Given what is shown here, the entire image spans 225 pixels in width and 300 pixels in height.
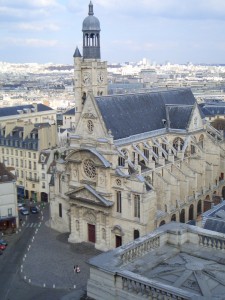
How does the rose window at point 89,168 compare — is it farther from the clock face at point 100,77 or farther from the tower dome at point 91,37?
the tower dome at point 91,37

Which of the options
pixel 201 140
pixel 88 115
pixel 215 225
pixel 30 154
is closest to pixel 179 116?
pixel 201 140

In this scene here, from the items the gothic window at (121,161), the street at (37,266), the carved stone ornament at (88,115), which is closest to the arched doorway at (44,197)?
the street at (37,266)

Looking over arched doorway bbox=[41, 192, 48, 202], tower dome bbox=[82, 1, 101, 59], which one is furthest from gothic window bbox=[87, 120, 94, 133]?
arched doorway bbox=[41, 192, 48, 202]

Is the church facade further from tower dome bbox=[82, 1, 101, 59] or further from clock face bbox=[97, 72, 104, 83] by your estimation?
tower dome bbox=[82, 1, 101, 59]

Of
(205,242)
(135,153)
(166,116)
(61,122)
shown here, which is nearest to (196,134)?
(166,116)

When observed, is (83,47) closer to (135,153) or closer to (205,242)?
(135,153)

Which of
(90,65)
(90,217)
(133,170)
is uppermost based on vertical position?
(90,65)

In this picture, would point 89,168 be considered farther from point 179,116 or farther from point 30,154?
point 30,154
